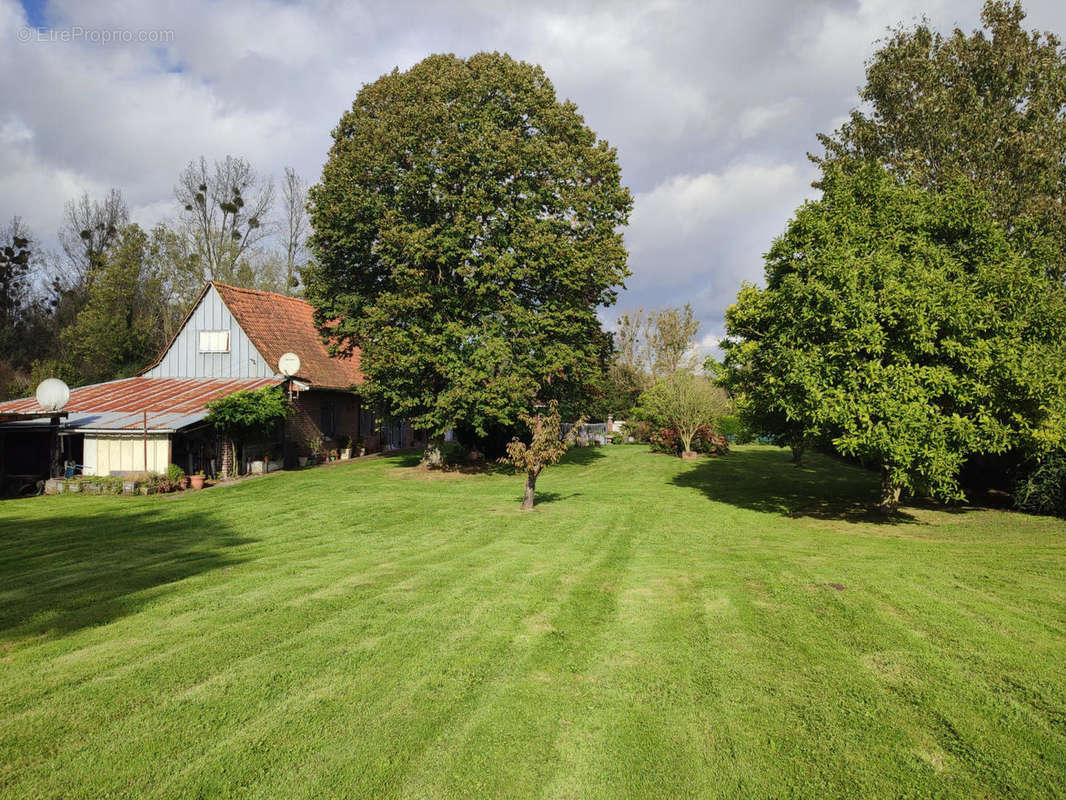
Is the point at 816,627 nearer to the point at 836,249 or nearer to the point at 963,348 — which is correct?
the point at 963,348

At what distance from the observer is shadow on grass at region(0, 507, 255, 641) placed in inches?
284

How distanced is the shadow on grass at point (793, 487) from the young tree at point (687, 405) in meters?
2.23

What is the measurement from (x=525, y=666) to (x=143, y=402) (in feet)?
73.8

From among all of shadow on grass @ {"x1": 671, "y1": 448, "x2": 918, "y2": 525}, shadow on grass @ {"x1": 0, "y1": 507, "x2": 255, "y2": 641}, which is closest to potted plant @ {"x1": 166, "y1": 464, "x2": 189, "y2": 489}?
shadow on grass @ {"x1": 0, "y1": 507, "x2": 255, "y2": 641}

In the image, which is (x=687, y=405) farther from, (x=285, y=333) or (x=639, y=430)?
(x=285, y=333)

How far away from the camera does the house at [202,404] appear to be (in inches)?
771

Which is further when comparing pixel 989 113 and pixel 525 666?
pixel 989 113

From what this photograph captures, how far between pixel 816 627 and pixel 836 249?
1078 centimetres

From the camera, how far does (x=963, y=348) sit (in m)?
12.6

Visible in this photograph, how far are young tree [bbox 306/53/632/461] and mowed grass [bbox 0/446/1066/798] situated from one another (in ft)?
34.5

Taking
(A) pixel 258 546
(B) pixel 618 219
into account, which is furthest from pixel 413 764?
(B) pixel 618 219

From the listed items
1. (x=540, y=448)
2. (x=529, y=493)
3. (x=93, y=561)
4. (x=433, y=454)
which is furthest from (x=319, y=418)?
(x=93, y=561)

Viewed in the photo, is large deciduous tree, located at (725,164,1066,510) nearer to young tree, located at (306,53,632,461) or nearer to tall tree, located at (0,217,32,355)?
young tree, located at (306,53,632,461)

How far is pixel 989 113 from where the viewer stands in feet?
69.8
